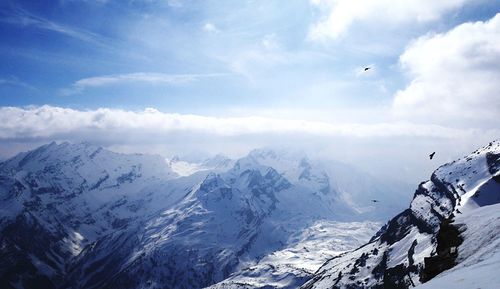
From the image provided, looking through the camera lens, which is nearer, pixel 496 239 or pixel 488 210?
pixel 496 239

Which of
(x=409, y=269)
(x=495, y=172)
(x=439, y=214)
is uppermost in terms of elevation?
(x=495, y=172)

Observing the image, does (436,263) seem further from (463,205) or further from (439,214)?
(439,214)

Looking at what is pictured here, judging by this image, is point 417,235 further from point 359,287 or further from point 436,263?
point 436,263

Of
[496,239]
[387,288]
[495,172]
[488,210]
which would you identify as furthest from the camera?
[495,172]

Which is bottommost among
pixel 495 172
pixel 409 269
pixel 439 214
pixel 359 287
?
pixel 359 287

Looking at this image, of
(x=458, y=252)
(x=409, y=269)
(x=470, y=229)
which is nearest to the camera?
(x=458, y=252)

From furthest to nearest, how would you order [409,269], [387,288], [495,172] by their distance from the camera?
[495,172]
[387,288]
[409,269]

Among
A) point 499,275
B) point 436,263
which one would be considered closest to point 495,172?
point 436,263

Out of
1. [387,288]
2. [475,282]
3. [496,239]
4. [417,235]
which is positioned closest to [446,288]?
[475,282]

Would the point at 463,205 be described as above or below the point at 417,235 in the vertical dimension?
above
